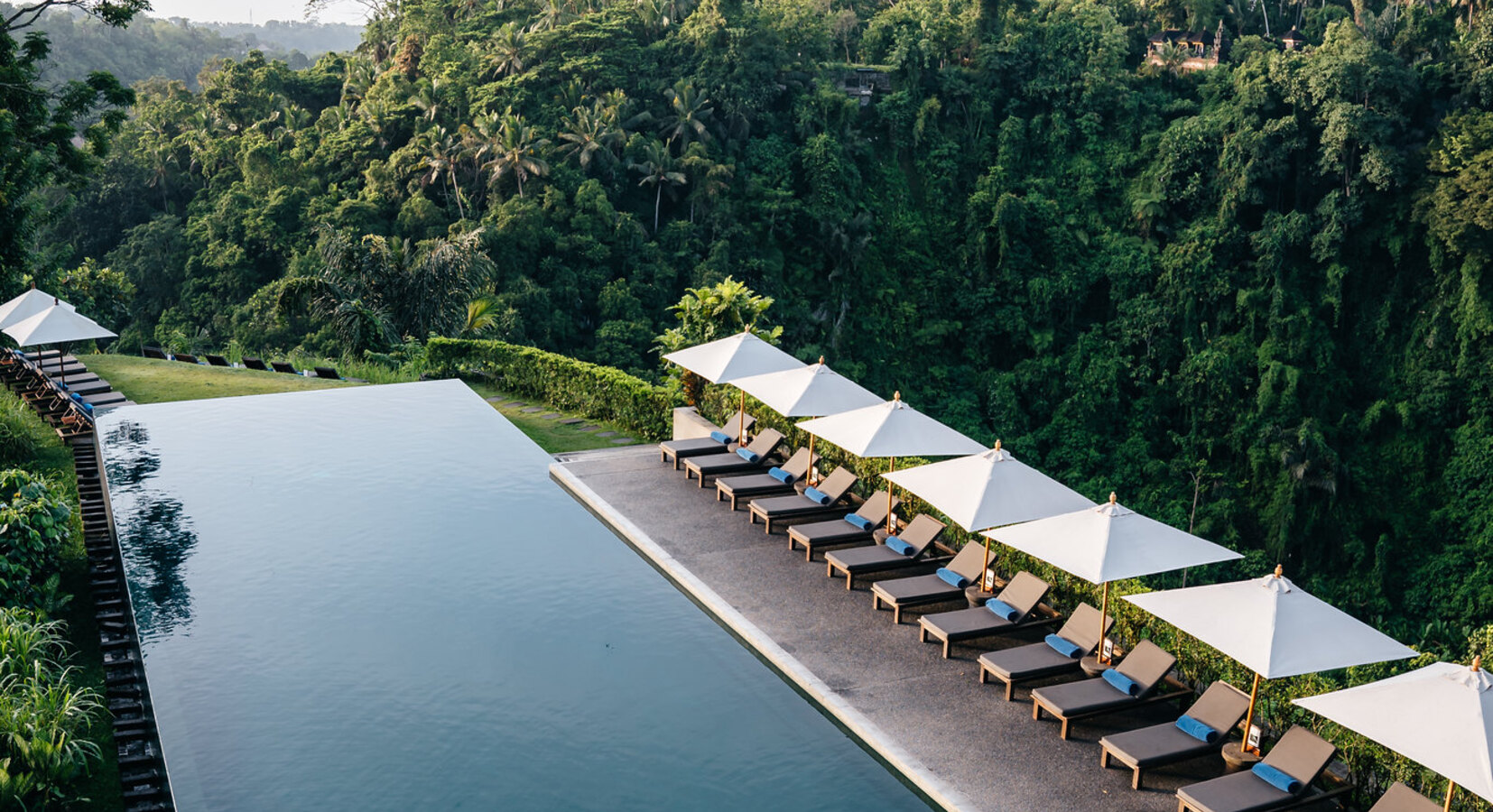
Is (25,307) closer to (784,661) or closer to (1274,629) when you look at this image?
(784,661)

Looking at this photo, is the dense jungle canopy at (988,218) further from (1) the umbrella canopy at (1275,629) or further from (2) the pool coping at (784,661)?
(1) the umbrella canopy at (1275,629)

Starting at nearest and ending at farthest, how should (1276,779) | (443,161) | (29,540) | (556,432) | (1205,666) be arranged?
(1276,779), (1205,666), (29,540), (556,432), (443,161)

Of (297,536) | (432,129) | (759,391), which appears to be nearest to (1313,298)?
(432,129)

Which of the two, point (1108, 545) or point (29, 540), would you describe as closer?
point (1108, 545)

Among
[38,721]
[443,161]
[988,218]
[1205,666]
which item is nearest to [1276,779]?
[1205,666]

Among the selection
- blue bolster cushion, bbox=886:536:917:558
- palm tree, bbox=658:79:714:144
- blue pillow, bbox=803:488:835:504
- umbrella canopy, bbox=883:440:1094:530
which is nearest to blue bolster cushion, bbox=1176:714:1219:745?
umbrella canopy, bbox=883:440:1094:530

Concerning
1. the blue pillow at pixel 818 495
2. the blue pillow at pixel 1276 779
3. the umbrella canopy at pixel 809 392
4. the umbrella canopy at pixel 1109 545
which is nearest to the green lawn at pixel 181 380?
the umbrella canopy at pixel 809 392

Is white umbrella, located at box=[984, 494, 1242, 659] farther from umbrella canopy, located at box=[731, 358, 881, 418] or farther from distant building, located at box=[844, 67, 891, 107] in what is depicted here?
distant building, located at box=[844, 67, 891, 107]
